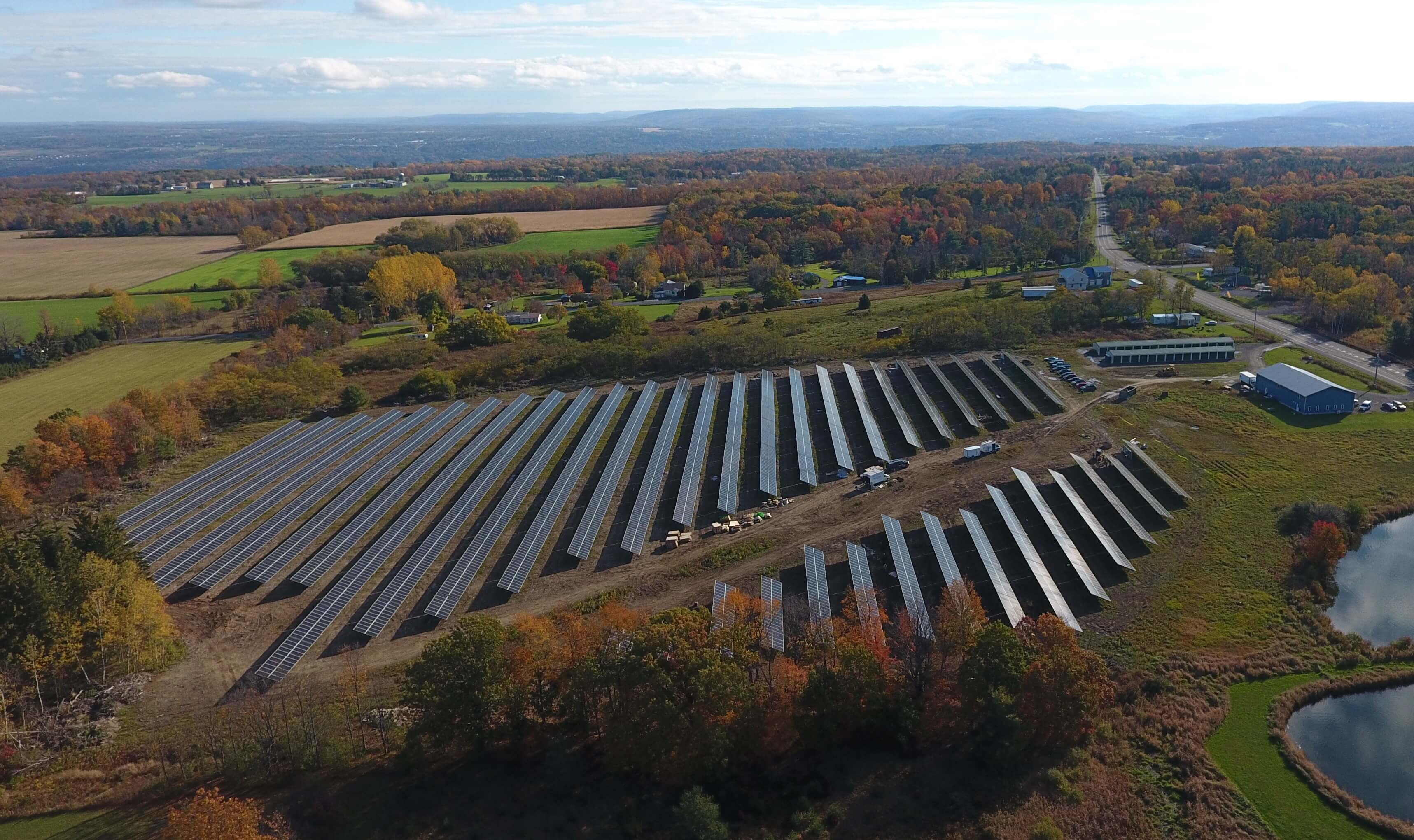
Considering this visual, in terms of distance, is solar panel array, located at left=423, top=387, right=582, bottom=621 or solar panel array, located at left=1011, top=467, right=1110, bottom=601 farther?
solar panel array, located at left=423, top=387, right=582, bottom=621

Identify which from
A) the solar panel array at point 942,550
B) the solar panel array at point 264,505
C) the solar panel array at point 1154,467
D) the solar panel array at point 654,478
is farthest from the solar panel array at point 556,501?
the solar panel array at point 1154,467

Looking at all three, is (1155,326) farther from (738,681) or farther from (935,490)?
(738,681)

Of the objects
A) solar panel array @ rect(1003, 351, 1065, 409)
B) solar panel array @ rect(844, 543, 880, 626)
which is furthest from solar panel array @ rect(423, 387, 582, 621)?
solar panel array @ rect(1003, 351, 1065, 409)

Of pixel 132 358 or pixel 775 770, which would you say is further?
pixel 132 358

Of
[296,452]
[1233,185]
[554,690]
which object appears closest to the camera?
[554,690]

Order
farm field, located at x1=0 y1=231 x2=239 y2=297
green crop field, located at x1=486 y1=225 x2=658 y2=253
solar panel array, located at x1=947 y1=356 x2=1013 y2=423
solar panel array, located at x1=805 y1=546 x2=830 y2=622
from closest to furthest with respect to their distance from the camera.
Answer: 1. solar panel array, located at x1=805 y1=546 x2=830 y2=622
2. solar panel array, located at x1=947 y1=356 x2=1013 y2=423
3. farm field, located at x1=0 y1=231 x2=239 y2=297
4. green crop field, located at x1=486 y1=225 x2=658 y2=253

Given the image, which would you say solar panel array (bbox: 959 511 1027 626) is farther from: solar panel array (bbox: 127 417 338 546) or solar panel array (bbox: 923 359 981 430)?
solar panel array (bbox: 127 417 338 546)

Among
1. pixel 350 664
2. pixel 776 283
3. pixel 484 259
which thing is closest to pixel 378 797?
pixel 350 664
